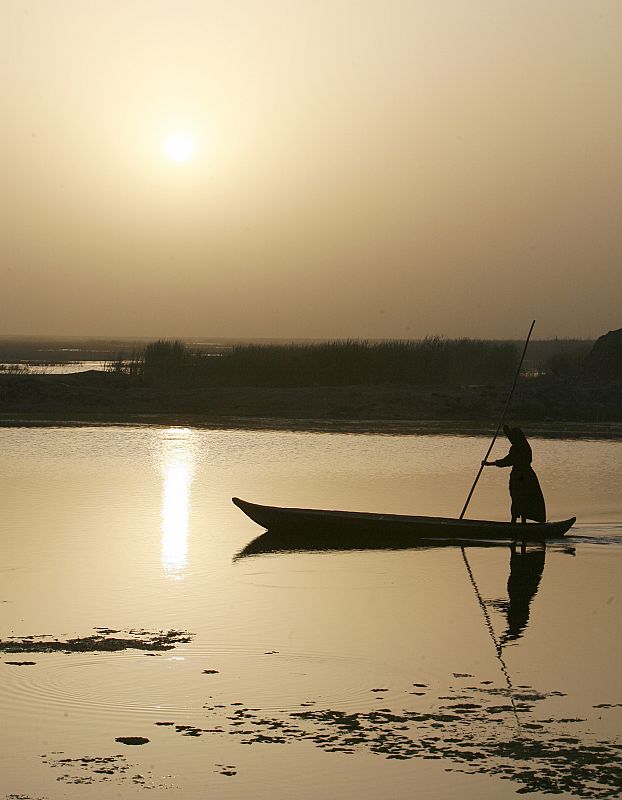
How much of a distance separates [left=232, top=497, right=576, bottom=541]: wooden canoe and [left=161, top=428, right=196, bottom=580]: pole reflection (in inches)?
36.5

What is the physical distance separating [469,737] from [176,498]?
34.6ft

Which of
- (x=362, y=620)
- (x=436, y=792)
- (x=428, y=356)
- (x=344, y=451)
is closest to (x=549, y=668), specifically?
(x=362, y=620)

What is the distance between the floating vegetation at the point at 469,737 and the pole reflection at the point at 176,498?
4465 millimetres

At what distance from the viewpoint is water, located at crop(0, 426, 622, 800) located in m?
6.12

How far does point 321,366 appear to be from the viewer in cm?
4247

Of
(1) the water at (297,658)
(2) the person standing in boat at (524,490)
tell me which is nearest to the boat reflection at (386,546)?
(1) the water at (297,658)

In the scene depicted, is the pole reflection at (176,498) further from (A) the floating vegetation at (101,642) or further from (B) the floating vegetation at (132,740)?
(B) the floating vegetation at (132,740)

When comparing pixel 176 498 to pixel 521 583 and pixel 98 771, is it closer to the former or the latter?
pixel 521 583

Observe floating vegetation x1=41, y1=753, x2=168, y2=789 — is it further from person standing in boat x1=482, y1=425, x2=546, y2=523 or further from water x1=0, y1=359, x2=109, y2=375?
water x1=0, y1=359, x2=109, y2=375

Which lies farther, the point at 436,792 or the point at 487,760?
the point at 487,760

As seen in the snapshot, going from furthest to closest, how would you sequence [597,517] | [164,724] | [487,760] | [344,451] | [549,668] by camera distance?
[344,451] < [597,517] < [549,668] < [164,724] < [487,760]

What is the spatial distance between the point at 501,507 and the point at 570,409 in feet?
66.9

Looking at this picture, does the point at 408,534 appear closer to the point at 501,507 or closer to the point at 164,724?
the point at 501,507

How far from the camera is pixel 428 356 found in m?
42.8
